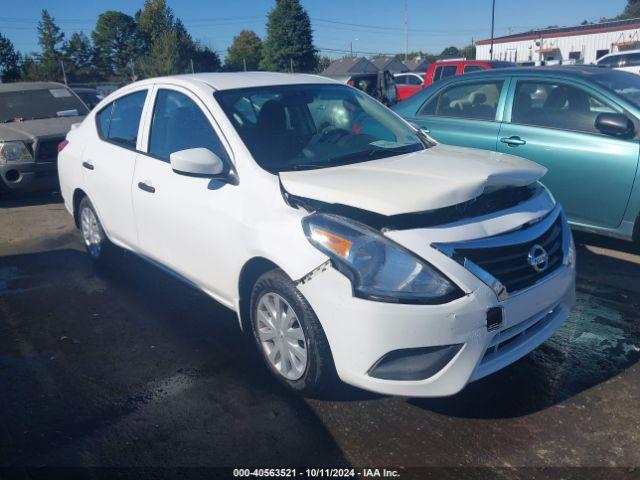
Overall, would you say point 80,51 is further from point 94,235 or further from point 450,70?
point 94,235

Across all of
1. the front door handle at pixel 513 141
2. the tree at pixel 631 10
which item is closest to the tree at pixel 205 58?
the front door handle at pixel 513 141

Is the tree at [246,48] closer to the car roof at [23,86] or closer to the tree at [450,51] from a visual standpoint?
the tree at [450,51]

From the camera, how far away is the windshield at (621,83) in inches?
192

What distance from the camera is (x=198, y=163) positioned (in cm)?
308

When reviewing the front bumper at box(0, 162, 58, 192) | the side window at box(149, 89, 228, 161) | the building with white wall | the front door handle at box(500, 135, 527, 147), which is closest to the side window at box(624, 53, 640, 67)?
the front door handle at box(500, 135, 527, 147)

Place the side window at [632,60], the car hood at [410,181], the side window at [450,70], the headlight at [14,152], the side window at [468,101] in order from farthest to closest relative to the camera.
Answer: the side window at [632,60], the side window at [450,70], the headlight at [14,152], the side window at [468,101], the car hood at [410,181]

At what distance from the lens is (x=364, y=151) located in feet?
11.5

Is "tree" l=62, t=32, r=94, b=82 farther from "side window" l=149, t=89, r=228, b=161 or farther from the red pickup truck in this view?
"side window" l=149, t=89, r=228, b=161

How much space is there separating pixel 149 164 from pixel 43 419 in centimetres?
181

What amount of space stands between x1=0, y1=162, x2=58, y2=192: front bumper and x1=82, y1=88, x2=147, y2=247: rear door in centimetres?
335

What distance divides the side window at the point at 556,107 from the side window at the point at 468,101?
9.9 inches

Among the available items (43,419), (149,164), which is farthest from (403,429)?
(149,164)

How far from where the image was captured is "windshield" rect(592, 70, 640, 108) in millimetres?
4879

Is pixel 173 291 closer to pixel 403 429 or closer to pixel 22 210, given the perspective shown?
pixel 403 429
